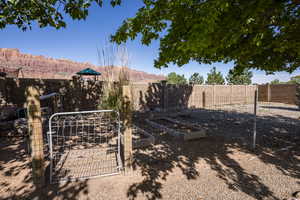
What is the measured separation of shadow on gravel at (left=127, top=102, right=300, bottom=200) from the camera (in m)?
1.90

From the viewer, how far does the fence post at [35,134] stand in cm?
181

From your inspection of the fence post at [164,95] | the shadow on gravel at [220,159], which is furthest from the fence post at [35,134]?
the fence post at [164,95]

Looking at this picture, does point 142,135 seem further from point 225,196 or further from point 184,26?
point 184,26

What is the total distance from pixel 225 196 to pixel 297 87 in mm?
14740

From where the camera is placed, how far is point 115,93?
4.61m

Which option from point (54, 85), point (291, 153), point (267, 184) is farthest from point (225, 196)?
point (54, 85)

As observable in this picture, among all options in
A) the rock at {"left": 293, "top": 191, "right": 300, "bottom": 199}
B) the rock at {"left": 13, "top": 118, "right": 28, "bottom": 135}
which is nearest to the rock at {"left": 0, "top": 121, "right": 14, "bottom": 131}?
the rock at {"left": 13, "top": 118, "right": 28, "bottom": 135}

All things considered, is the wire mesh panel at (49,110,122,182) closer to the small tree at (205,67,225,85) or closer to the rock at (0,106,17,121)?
the rock at (0,106,17,121)

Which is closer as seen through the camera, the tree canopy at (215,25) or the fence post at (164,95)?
the tree canopy at (215,25)

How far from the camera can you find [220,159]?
2.63 m

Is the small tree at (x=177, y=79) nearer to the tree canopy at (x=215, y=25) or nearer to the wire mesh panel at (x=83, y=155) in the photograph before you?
the wire mesh panel at (x=83, y=155)

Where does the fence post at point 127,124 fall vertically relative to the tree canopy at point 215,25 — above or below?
below

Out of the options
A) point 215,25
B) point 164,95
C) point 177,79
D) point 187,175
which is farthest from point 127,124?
point 177,79

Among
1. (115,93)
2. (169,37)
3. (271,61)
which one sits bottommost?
(115,93)
